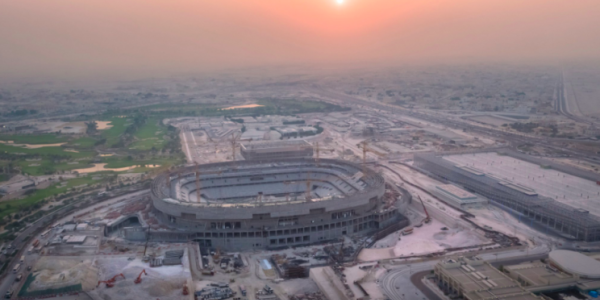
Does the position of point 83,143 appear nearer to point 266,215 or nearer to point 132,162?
point 132,162

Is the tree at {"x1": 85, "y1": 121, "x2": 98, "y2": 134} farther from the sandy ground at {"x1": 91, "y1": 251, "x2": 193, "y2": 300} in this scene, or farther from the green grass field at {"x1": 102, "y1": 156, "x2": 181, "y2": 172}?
the sandy ground at {"x1": 91, "y1": 251, "x2": 193, "y2": 300}

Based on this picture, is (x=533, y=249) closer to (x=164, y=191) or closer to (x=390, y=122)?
(x=164, y=191)

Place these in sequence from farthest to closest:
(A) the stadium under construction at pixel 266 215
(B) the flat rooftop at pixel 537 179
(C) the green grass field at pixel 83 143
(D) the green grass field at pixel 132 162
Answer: (C) the green grass field at pixel 83 143
(D) the green grass field at pixel 132 162
(B) the flat rooftop at pixel 537 179
(A) the stadium under construction at pixel 266 215

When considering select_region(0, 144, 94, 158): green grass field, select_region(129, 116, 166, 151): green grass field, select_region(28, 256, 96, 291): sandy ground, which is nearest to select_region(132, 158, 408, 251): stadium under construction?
select_region(28, 256, 96, 291): sandy ground

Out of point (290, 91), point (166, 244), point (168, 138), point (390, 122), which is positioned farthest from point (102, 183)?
point (290, 91)

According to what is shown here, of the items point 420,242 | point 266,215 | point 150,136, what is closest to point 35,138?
point 150,136

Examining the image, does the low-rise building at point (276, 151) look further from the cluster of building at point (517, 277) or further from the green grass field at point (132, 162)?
the cluster of building at point (517, 277)

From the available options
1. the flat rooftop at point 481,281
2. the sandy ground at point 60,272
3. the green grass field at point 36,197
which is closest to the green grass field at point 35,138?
the green grass field at point 36,197
